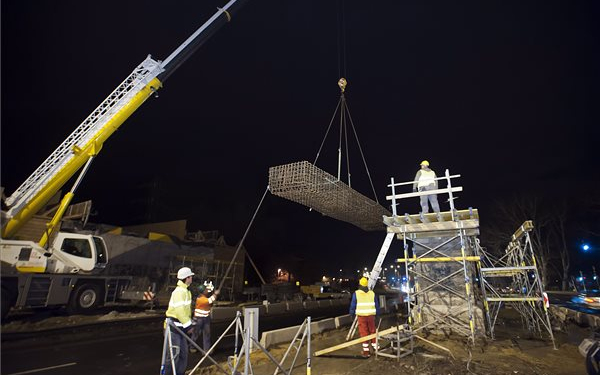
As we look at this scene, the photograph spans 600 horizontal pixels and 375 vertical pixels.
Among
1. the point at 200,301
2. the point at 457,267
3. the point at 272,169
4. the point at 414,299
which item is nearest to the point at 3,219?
the point at 200,301

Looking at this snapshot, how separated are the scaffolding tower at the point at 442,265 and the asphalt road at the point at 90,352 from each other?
6.96m

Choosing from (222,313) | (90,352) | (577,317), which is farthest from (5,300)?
(577,317)

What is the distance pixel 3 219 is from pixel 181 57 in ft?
29.6

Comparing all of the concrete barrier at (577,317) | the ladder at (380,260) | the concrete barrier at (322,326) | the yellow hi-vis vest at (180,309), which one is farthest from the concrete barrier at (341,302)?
the yellow hi-vis vest at (180,309)

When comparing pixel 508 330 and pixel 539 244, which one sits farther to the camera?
pixel 539 244

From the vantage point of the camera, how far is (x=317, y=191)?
1155 centimetres

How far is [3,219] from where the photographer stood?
11.7 m

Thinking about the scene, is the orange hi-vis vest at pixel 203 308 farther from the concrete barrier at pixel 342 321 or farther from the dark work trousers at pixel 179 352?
the concrete barrier at pixel 342 321

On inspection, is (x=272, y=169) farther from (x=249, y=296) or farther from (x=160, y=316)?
(x=249, y=296)

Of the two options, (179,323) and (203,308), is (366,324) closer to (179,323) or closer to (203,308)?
(203,308)

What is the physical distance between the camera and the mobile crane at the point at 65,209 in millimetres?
12062

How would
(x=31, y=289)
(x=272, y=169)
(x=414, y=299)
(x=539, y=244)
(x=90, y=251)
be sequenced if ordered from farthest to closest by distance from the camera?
(x=539, y=244) → (x=90, y=251) → (x=31, y=289) → (x=414, y=299) → (x=272, y=169)

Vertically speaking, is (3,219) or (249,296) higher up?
(3,219)

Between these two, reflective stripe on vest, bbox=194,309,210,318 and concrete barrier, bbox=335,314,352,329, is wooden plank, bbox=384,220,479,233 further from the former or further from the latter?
reflective stripe on vest, bbox=194,309,210,318
